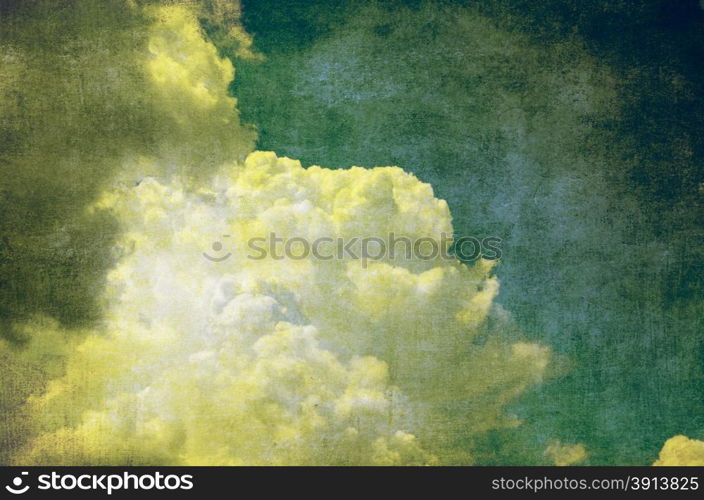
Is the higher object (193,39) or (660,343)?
(193,39)

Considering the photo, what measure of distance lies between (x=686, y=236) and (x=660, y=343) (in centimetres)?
66

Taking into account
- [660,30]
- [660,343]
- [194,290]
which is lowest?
[660,343]

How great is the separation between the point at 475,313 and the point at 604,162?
47.5 inches

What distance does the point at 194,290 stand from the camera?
3.89 metres

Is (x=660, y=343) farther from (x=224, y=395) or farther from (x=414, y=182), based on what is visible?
(x=224, y=395)

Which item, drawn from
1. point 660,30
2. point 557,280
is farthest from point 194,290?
point 660,30

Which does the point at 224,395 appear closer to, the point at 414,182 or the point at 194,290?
the point at 194,290

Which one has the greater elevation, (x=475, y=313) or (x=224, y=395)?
(x=475, y=313)

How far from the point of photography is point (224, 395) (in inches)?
152

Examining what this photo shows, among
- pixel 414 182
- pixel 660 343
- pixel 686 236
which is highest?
pixel 414 182

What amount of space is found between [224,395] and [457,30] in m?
2.59

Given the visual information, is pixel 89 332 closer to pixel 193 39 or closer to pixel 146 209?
pixel 146 209

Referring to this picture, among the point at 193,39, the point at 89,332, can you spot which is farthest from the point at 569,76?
the point at 89,332

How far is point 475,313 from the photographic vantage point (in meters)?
3.93
